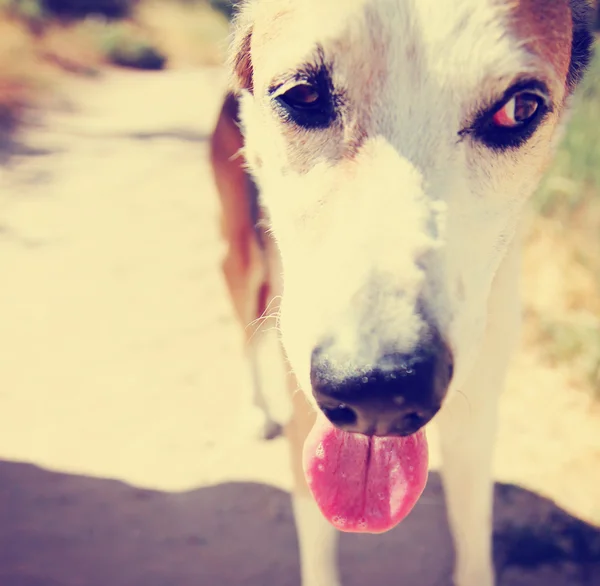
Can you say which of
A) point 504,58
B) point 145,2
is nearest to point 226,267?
point 504,58

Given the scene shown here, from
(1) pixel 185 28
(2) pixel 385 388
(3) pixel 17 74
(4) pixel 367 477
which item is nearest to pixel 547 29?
(2) pixel 385 388

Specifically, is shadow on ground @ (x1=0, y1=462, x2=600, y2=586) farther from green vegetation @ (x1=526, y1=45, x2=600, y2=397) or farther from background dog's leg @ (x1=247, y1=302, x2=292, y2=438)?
green vegetation @ (x1=526, y1=45, x2=600, y2=397)

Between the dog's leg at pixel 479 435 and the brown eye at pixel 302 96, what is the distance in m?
0.80

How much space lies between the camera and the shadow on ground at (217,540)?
2271mm

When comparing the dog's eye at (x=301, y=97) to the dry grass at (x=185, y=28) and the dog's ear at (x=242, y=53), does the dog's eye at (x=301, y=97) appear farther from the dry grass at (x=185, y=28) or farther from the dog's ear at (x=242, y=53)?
the dry grass at (x=185, y=28)

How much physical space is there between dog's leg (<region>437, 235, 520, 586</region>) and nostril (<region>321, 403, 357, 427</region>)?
647mm

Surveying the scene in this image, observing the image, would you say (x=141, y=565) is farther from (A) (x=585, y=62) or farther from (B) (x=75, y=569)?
(A) (x=585, y=62)

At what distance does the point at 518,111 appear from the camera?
1.38 meters

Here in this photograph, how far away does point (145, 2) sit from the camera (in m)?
15.4

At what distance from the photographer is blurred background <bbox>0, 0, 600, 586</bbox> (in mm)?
2350

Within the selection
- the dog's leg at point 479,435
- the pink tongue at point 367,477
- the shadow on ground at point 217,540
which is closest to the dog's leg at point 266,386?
the shadow on ground at point 217,540

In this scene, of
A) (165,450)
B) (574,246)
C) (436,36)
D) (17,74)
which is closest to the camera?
(436,36)

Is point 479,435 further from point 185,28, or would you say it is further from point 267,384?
point 185,28

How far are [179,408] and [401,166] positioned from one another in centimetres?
228
